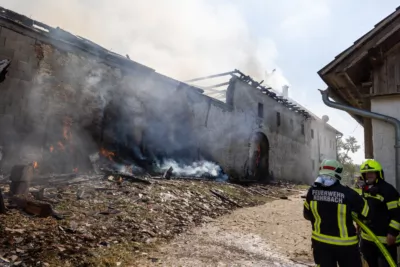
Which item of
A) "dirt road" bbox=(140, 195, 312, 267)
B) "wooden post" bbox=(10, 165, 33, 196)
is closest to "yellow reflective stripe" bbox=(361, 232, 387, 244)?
"dirt road" bbox=(140, 195, 312, 267)

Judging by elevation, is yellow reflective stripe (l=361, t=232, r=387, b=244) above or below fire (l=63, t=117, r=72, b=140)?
below

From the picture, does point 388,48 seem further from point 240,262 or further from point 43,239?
point 43,239

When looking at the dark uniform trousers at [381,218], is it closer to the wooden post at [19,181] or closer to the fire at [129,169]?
the wooden post at [19,181]

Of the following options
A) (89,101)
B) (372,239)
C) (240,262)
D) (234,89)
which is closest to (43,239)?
(240,262)

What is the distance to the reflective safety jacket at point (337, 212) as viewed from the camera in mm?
3350

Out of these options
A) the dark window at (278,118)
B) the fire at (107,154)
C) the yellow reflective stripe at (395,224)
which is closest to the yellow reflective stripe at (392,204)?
the yellow reflective stripe at (395,224)

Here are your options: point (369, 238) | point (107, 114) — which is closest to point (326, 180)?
point (369, 238)

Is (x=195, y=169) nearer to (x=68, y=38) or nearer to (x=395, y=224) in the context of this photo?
(x=68, y=38)

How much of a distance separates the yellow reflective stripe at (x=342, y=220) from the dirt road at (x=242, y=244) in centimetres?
248

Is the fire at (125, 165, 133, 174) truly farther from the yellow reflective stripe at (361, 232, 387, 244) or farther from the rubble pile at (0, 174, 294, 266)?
the yellow reflective stripe at (361, 232, 387, 244)

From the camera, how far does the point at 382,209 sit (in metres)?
3.82

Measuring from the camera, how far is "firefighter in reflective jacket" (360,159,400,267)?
144 inches

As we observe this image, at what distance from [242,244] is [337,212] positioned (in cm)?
382

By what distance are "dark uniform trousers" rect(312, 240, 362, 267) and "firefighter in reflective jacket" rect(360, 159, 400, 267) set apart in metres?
0.66
